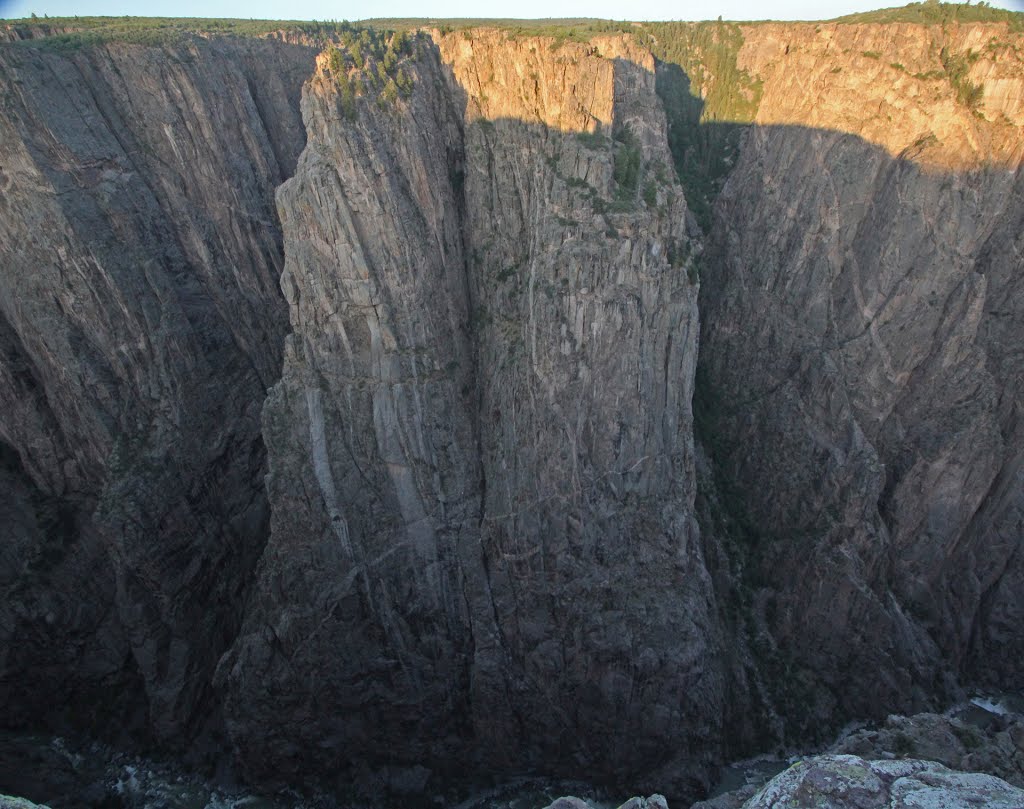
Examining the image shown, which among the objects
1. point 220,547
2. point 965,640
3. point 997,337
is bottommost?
point 965,640

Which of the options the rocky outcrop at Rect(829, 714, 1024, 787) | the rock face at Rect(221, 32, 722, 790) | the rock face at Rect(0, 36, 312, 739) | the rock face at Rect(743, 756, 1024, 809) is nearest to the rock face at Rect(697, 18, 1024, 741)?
the rock face at Rect(221, 32, 722, 790)

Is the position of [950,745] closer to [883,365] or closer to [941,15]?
[883,365]

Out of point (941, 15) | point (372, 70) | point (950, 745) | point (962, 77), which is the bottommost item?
point (950, 745)

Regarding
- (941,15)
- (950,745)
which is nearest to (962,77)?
(941,15)

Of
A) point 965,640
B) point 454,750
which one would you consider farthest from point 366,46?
point 965,640

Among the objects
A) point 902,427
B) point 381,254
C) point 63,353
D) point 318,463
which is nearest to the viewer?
point 381,254

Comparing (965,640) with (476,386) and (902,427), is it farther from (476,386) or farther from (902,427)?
(476,386)
